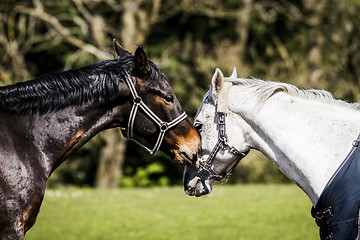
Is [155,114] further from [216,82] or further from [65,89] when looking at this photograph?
[65,89]

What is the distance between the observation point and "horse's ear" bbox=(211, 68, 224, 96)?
157 inches

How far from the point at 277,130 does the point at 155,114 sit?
0.99 m

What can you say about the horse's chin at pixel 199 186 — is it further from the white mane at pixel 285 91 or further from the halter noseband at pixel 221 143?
the white mane at pixel 285 91

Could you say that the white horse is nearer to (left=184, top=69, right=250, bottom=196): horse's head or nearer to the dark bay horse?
(left=184, top=69, right=250, bottom=196): horse's head

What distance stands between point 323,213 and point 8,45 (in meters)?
13.3

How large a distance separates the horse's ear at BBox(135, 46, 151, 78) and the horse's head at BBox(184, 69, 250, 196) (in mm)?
596

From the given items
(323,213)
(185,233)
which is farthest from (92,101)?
(185,233)

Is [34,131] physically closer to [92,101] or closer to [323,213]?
[92,101]

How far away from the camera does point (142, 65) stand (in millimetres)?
3676

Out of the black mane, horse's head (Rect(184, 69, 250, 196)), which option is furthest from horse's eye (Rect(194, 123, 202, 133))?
the black mane

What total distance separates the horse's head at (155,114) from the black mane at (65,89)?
9 cm

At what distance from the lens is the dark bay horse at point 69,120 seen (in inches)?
128

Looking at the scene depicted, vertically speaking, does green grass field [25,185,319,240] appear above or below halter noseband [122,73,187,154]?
below

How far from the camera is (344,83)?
19.5 meters
